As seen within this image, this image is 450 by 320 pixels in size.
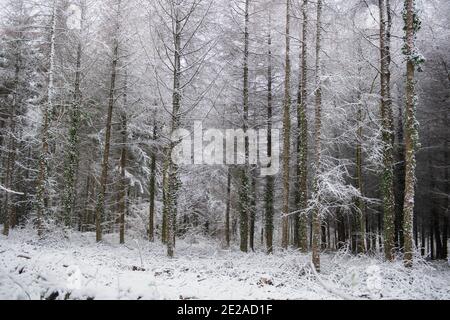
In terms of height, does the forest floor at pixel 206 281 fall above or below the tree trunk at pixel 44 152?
below

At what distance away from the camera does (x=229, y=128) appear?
60.3 ft

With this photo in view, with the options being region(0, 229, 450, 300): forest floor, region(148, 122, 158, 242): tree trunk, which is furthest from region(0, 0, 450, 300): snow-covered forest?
region(148, 122, 158, 242): tree trunk

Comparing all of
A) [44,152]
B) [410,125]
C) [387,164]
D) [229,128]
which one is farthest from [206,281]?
[44,152]

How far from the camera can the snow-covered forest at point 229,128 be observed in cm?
914

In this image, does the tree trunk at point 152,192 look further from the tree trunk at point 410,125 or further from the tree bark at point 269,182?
the tree trunk at point 410,125

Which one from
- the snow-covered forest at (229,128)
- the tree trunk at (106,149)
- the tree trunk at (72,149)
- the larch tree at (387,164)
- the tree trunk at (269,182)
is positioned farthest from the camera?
the tree trunk at (106,149)

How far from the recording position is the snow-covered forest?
9141 millimetres

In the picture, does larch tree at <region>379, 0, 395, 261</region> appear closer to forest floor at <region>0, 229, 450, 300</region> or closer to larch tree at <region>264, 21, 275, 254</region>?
forest floor at <region>0, 229, 450, 300</region>

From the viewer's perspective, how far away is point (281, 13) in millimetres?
16828

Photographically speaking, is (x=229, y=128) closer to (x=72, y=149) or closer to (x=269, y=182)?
(x=269, y=182)

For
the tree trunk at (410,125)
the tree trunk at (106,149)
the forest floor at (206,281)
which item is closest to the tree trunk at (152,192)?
the tree trunk at (106,149)
